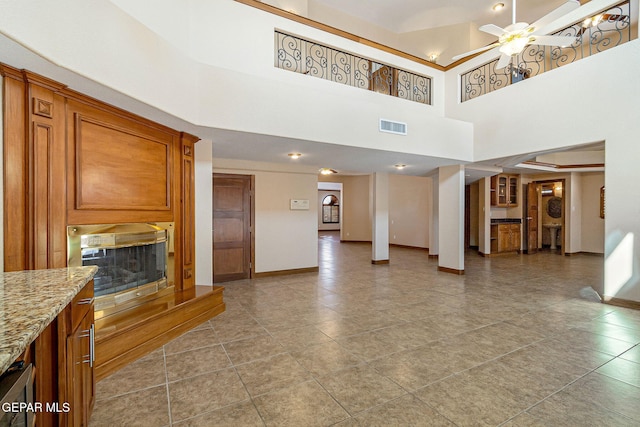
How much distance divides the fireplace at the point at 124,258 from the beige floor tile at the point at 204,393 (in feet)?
4.10

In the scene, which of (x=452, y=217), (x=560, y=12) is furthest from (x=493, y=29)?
(x=452, y=217)

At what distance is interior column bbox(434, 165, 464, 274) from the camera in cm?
627

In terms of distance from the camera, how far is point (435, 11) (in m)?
7.46

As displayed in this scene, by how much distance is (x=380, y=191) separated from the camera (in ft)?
25.0

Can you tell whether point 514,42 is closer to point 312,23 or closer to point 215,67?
point 312,23

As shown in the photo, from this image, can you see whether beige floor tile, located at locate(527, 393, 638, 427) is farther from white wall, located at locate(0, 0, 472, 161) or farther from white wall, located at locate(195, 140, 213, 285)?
white wall, located at locate(195, 140, 213, 285)

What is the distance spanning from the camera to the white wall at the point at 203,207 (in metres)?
4.13

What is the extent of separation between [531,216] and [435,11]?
685cm

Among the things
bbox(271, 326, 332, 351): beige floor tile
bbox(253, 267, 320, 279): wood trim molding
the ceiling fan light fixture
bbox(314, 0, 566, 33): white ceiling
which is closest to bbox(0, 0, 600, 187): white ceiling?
bbox(314, 0, 566, 33): white ceiling

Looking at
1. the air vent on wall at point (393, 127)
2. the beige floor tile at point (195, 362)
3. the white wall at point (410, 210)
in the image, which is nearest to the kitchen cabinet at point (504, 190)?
the white wall at point (410, 210)

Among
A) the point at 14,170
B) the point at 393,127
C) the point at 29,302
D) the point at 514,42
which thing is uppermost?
the point at 514,42

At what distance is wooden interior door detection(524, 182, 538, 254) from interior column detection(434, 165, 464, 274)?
486cm

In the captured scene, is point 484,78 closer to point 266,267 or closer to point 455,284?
point 455,284

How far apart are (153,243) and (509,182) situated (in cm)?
980
